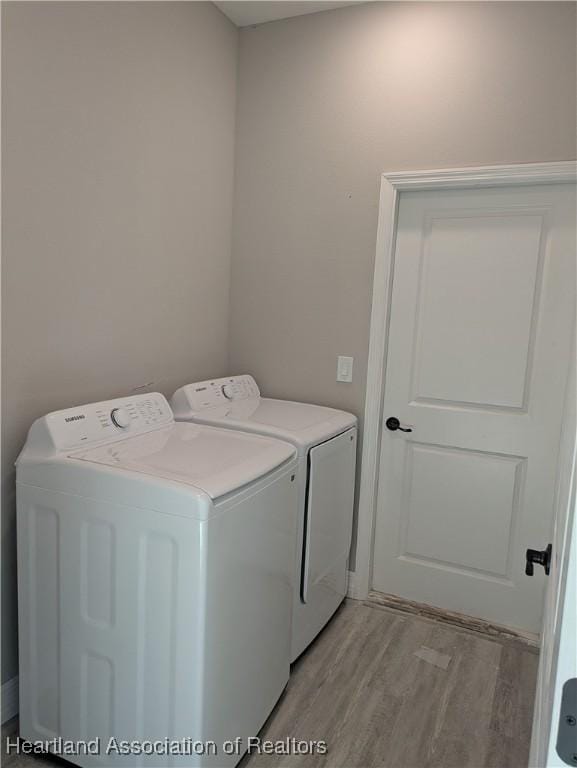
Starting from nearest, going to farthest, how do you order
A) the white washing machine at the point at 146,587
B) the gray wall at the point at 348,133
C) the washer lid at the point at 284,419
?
the white washing machine at the point at 146,587 < the washer lid at the point at 284,419 < the gray wall at the point at 348,133

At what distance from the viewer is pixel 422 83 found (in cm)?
233

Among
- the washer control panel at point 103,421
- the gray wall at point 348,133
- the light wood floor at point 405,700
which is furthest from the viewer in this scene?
the gray wall at point 348,133

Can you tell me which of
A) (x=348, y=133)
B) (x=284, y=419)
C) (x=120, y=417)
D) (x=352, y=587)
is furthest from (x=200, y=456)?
(x=348, y=133)

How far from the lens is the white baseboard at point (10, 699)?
1727 millimetres

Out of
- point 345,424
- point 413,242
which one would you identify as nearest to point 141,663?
point 345,424

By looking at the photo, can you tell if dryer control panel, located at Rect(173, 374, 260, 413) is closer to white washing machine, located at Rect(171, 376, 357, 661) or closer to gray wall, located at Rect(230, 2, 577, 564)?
white washing machine, located at Rect(171, 376, 357, 661)

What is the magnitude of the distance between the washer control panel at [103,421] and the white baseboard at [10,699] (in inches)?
33.9

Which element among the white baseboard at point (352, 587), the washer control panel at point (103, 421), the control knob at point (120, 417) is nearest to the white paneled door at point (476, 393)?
the white baseboard at point (352, 587)

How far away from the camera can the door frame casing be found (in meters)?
2.19

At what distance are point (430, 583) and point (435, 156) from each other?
2.02 m

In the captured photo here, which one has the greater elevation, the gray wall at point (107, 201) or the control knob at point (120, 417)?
the gray wall at point (107, 201)

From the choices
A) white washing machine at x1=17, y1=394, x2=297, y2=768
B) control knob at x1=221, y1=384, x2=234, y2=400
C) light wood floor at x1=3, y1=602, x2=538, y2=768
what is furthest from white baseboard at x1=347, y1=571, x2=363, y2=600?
control knob at x1=221, y1=384, x2=234, y2=400

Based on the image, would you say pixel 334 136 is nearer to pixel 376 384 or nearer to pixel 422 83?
pixel 422 83

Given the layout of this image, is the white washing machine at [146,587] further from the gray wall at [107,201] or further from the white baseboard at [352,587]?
the white baseboard at [352,587]
